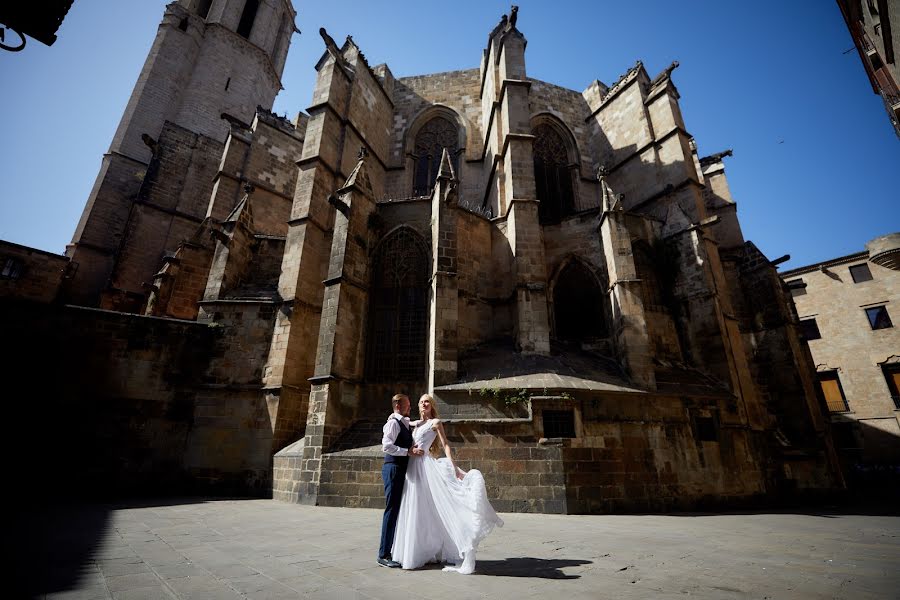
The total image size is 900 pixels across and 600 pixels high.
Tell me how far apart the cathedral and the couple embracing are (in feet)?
15.0

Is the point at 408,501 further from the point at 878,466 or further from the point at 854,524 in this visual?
the point at 878,466

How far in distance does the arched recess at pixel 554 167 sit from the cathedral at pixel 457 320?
→ 0.36 feet

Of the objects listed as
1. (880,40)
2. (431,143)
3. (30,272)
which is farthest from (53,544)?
(431,143)

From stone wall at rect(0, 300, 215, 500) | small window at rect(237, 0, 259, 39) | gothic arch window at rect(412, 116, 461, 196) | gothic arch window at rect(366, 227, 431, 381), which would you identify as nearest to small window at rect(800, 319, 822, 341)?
gothic arch window at rect(412, 116, 461, 196)

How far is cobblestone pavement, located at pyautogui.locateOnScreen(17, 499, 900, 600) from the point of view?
100 inches

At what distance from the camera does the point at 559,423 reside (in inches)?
315

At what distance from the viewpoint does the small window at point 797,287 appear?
20677 mm

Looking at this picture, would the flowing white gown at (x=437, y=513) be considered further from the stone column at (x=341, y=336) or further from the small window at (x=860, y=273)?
the small window at (x=860, y=273)

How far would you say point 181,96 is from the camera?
A: 22.1 meters

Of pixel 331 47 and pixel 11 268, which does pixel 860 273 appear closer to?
pixel 331 47

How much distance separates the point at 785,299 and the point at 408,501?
1517cm

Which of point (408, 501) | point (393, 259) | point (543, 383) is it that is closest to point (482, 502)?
point (408, 501)

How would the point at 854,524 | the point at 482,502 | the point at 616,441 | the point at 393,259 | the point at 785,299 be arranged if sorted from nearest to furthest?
the point at 482,502, the point at 854,524, the point at 616,441, the point at 393,259, the point at 785,299

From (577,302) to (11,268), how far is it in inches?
734
